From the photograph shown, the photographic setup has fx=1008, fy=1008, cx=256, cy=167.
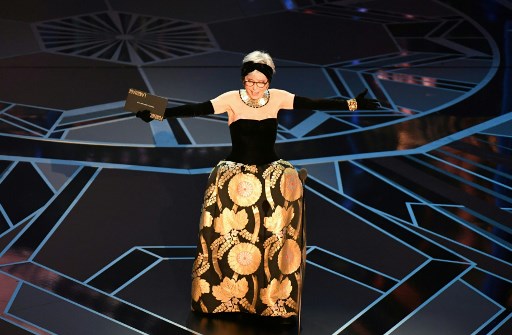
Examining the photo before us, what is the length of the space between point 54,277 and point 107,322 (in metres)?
0.56

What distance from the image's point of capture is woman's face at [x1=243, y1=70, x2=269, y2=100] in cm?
463

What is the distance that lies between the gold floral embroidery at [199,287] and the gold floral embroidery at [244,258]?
0.56ft

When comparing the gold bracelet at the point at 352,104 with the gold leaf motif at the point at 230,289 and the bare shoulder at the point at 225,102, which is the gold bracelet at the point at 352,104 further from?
the gold leaf motif at the point at 230,289

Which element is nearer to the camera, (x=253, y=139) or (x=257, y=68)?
(x=257, y=68)

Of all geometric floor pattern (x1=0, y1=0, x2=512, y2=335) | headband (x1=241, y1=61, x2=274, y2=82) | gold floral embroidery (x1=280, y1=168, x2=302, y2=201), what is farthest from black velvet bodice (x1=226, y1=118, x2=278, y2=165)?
geometric floor pattern (x1=0, y1=0, x2=512, y2=335)

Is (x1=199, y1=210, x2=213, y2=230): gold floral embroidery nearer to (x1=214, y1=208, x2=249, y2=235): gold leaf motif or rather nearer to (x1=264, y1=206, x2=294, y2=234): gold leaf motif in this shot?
(x1=214, y1=208, x2=249, y2=235): gold leaf motif

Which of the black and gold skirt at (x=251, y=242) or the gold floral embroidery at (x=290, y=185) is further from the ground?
the gold floral embroidery at (x=290, y=185)

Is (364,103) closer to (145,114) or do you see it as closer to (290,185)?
(290,185)

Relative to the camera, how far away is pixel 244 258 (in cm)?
474

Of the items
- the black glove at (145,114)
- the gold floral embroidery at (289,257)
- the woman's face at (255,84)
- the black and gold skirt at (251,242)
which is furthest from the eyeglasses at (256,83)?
the gold floral embroidery at (289,257)

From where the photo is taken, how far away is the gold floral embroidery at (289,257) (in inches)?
186

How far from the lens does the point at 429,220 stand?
602cm

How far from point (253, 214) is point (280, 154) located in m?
2.19

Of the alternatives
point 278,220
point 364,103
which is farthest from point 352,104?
point 278,220
